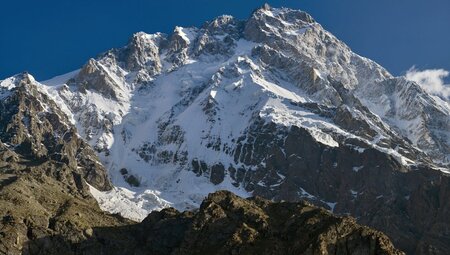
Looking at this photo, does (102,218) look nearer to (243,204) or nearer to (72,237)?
(72,237)

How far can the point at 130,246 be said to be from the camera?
15350cm

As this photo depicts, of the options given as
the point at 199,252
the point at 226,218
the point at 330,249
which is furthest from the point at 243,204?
the point at 330,249

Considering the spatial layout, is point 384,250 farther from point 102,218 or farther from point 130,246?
point 102,218

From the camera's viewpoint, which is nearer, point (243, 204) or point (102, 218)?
point (243, 204)

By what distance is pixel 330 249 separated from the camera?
126 metres

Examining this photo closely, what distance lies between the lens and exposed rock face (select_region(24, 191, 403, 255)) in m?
128

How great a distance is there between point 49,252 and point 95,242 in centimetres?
910

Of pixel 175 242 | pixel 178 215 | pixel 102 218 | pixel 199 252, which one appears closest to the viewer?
pixel 199 252

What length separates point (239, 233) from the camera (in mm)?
137500

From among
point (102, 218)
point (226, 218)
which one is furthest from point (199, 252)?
point (102, 218)

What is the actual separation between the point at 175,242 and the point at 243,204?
45.9 ft

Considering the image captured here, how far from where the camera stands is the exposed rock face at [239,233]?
128 metres

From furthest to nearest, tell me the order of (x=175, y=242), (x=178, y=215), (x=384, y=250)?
(x=178, y=215)
(x=175, y=242)
(x=384, y=250)

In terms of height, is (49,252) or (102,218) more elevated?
(102,218)
